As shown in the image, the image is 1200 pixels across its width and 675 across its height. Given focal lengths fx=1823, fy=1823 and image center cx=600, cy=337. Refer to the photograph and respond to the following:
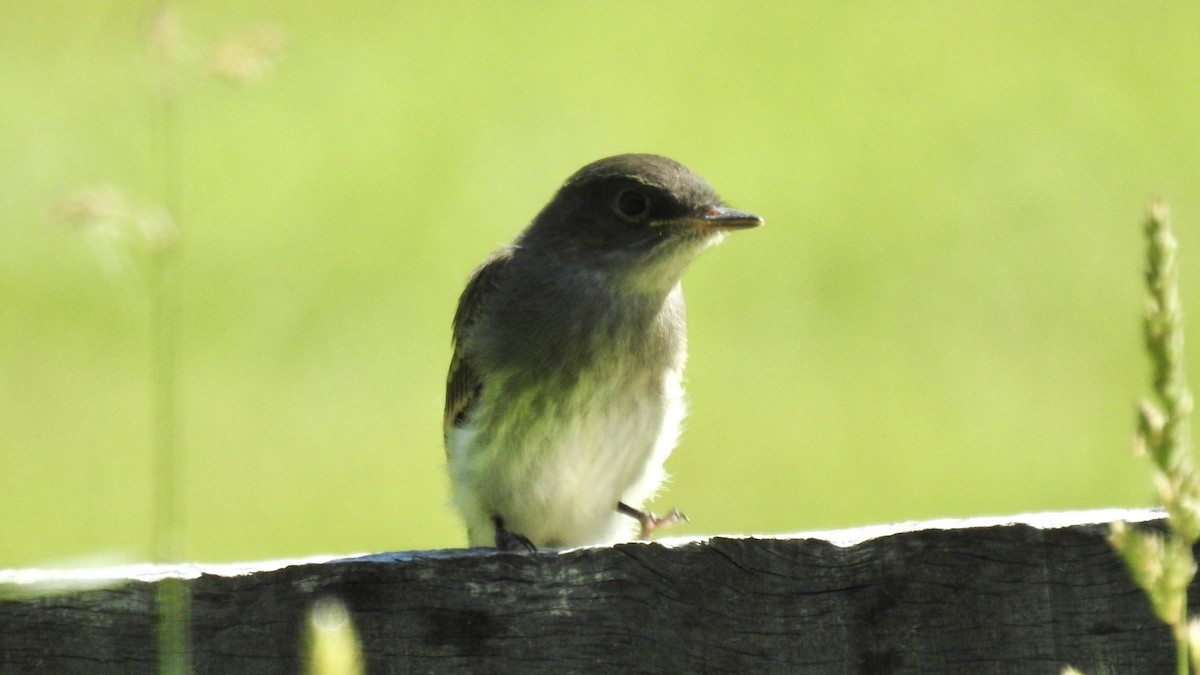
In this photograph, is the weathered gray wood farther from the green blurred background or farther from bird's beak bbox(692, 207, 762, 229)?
the green blurred background

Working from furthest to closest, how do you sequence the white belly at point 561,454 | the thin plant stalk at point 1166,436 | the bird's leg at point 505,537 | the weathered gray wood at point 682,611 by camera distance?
1. the bird's leg at point 505,537
2. the white belly at point 561,454
3. the weathered gray wood at point 682,611
4. the thin plant stalk at point 1166,436

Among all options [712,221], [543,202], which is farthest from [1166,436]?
[543,202]

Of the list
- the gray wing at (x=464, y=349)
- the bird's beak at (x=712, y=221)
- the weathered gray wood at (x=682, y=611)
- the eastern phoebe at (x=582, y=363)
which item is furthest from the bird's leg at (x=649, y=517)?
the weathered gray wood at (x=682, y=611)

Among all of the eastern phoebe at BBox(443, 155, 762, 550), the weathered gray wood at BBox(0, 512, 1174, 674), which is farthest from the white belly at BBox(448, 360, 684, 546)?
the weathered gray wood at BBox(0, 512, 1174, 674)

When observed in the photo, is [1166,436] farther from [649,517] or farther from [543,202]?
[543,202]

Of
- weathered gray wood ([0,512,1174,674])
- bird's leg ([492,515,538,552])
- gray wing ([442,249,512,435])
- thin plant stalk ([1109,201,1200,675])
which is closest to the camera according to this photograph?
thin plant stalk ([1109,201,1200,675])

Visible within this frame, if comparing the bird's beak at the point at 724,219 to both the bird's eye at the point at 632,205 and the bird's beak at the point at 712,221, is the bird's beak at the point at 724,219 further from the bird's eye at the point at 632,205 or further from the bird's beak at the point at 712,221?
the bird's eye at the point at 632,205

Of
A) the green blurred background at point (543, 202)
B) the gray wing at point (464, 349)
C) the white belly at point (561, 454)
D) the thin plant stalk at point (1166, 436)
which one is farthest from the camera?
the green blurred background at point (543, 202)
